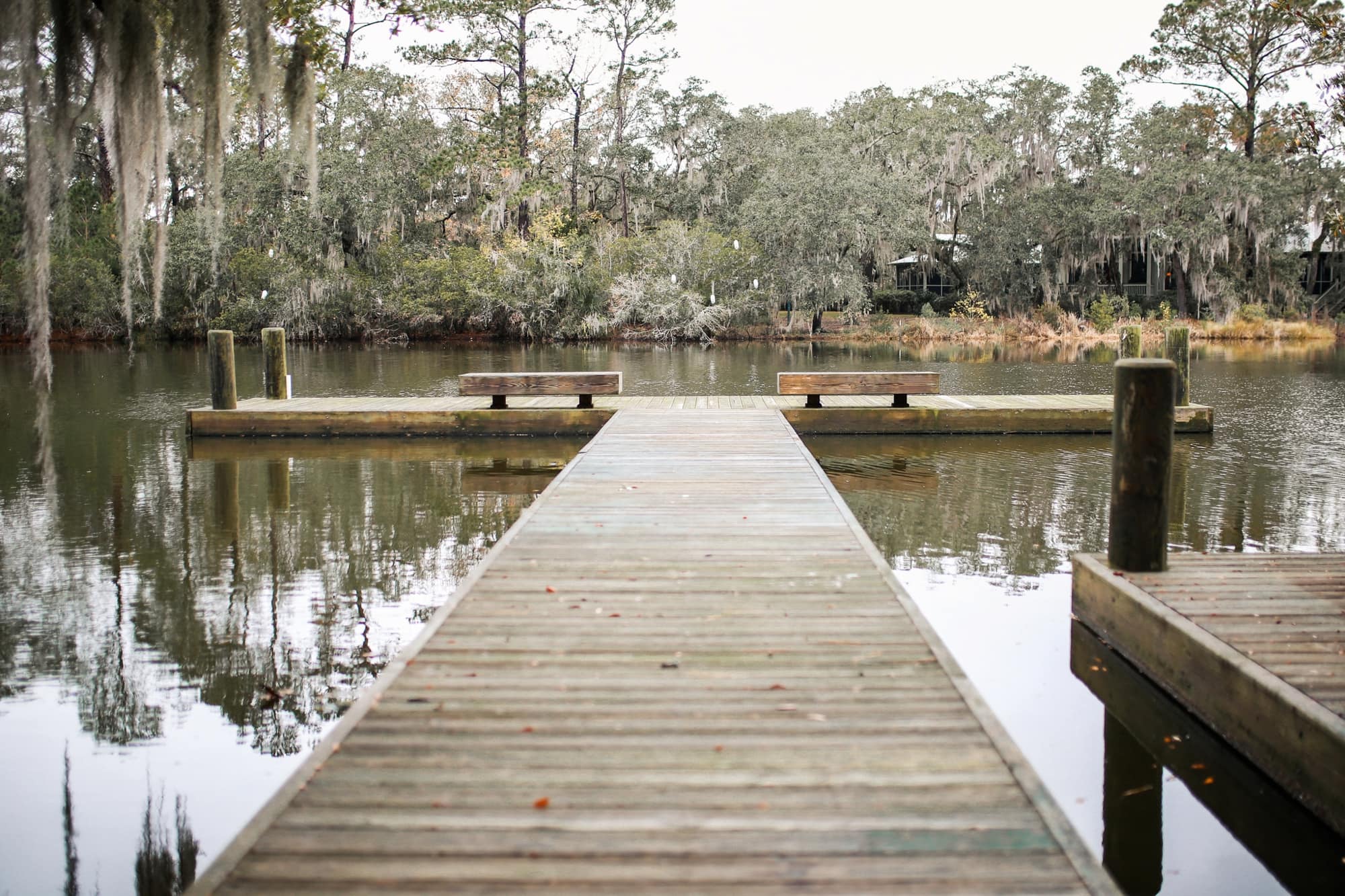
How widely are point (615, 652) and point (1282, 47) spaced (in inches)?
1439

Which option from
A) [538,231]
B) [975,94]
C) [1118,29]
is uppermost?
[1118,29]

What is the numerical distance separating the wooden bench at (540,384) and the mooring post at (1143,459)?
7.83 metres

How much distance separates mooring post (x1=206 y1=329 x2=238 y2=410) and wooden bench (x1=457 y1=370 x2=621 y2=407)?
2685mm

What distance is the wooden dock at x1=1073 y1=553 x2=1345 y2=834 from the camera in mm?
3744

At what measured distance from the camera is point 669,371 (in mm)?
21766

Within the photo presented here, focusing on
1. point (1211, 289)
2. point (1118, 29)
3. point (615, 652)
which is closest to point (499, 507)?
point (615, 652)

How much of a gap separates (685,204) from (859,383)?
1062 inches

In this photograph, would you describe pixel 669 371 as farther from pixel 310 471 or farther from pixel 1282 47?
pixel 1282 47

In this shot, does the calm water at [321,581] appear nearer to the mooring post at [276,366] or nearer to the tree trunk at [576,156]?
the mooring post at [276,366]

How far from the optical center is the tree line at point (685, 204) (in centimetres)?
3177

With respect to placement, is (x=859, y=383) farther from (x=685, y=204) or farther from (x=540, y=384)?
(x=685, y=204)

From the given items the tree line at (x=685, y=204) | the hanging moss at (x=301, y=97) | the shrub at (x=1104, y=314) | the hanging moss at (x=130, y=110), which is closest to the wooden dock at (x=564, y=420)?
the hanging moss at (x=301, y=97)

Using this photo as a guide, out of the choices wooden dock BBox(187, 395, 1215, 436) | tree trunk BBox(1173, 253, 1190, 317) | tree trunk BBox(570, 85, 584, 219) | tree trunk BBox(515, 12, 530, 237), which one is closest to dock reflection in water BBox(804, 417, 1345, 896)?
wooden dock BBox(187, 395, 1215, 436)

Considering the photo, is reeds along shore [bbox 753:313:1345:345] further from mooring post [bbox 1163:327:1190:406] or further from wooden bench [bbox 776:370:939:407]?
wooden bench [bbox 776:370:939:407]
